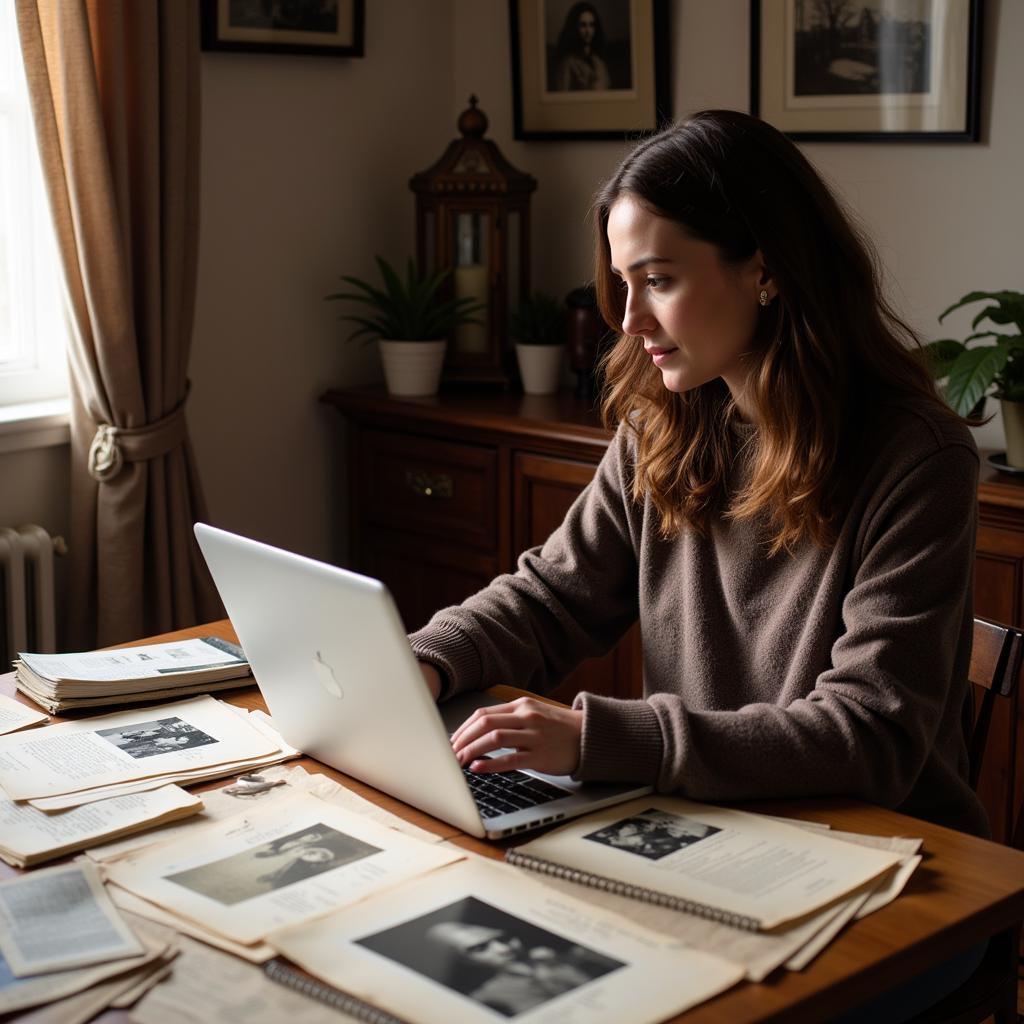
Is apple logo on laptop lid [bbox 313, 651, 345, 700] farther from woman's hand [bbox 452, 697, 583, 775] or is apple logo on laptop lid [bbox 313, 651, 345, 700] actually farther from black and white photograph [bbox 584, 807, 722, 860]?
black and white photograph [bbox 584, 807, 722, 860]

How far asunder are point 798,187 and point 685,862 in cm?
76

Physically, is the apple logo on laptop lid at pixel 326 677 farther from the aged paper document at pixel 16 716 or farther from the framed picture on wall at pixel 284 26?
the framed picture on wall at pixel 284 26

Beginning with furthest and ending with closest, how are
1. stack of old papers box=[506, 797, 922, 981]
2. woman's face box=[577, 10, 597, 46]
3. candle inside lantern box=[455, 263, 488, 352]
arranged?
1. candle inside lantern box=[455, 263, 488, 352]
2. woman's face box=[577, 10, 597, 46]
3. stack of old papers box=[506, 797, 922, 981]

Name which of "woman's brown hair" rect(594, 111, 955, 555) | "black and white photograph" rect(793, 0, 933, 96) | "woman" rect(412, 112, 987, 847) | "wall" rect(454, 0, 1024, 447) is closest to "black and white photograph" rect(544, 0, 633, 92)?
"wall" rect(454, 0, 1024, 447)

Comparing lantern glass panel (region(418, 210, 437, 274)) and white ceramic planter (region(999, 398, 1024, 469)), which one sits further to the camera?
lantern glass panel (region(418, 210, 437, 274))

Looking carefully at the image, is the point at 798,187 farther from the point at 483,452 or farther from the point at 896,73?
the point at 483,452

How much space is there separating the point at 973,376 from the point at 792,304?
762 millimetres

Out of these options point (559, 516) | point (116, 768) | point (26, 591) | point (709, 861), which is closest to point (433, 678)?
point (116, 768)

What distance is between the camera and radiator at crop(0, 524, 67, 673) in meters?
2.73

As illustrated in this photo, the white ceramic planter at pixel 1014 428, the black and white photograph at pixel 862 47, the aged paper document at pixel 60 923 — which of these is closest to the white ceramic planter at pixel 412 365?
the black and white photograph at pixel 862 47

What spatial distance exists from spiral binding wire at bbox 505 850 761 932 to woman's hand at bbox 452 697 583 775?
0.14m

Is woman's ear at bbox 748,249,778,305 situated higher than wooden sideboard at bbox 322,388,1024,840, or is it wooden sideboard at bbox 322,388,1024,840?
woman's ear at bbox 748,249,778,305

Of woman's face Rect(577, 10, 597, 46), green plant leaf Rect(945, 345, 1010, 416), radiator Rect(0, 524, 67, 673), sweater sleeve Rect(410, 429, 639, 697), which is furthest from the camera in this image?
woman's face Rect(577, 10, 597, 46)

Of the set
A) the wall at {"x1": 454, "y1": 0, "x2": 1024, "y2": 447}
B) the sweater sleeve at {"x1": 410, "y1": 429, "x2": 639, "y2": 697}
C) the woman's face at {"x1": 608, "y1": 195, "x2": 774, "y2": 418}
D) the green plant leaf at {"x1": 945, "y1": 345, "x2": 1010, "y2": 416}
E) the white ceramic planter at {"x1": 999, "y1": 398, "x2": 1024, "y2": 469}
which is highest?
the wall at {"x1": 454, "y1": 0, "x2": 1024, "y2": 447}
